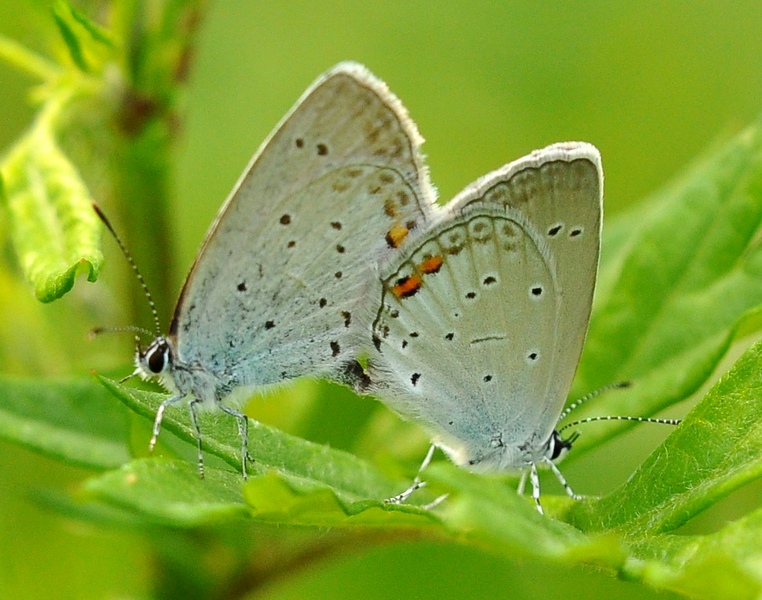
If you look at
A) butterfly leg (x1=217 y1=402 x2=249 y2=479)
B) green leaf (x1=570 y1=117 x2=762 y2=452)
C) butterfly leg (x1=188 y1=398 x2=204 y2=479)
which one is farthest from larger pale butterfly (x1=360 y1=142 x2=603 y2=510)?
butterfly leg (x1=217 y1=402 x2=249 y2=479)

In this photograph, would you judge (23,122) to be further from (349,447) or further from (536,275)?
(536,275)

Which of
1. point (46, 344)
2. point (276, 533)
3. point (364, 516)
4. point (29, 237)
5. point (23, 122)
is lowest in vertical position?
point (276, 533)

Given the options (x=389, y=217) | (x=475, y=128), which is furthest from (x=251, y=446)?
(x=475, y=128)

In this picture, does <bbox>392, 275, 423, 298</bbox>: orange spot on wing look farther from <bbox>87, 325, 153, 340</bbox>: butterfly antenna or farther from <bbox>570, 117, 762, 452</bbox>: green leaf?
<bbox>87, 325, 153, 340</bbox>: butterfly antenna

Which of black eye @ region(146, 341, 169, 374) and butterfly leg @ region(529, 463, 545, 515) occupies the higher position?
black eye @ region(146, 341, 169, 374)

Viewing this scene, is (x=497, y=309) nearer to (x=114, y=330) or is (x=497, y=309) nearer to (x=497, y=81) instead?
(x=114, y=330)

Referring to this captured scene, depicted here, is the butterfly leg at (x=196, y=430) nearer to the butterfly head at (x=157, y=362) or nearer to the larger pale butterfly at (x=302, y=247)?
the larger pale butterfly at (x=302, y=247)
